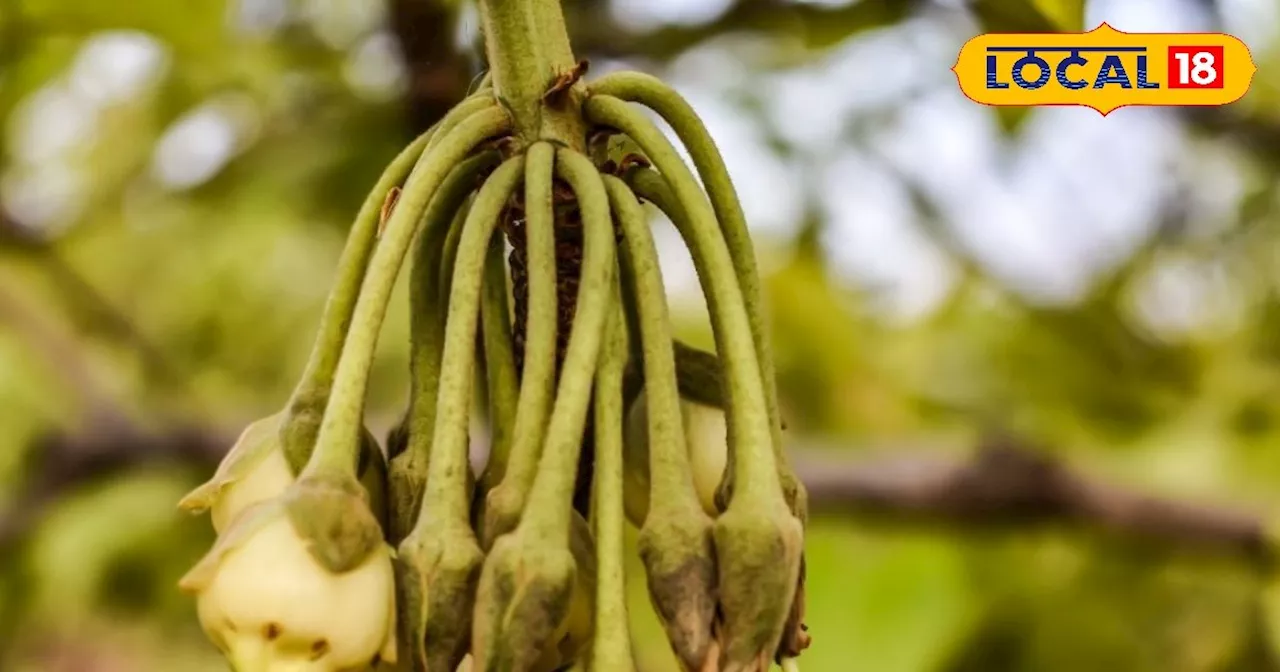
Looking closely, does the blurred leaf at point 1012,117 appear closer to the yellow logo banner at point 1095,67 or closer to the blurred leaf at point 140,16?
the yellow logo banner at point 1095,67

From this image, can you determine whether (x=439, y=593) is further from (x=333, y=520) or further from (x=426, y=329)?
(x=426, y=329)

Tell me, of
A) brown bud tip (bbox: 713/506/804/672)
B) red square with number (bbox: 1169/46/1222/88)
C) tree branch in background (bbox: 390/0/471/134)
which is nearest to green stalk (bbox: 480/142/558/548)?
brown bud tip (bbox: 713/506/804/672)

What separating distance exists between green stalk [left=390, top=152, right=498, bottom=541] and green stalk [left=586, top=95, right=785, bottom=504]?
101 mm

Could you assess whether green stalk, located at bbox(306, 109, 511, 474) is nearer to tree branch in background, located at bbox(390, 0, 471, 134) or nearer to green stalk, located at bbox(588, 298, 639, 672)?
green stalk, located at bbox(588, 298, 639, 672)

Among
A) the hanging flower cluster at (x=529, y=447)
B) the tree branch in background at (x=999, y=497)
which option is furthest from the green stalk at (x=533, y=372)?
the tree branch in background at (x=999, y=497)

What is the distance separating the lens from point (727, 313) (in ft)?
2.52

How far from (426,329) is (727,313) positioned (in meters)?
0.19

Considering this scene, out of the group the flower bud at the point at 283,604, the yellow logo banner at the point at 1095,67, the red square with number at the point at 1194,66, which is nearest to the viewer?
the flower bud at the point at 283,604

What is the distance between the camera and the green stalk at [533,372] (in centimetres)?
74

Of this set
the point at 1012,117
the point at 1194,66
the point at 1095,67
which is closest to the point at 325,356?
the point at 1095,67

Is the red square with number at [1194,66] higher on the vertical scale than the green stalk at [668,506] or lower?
higher

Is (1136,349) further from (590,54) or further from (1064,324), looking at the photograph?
(590,54)

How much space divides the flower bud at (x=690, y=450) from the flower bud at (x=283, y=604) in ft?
0.62

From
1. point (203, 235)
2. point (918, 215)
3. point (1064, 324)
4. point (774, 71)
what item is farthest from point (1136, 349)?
point (203, 235)
